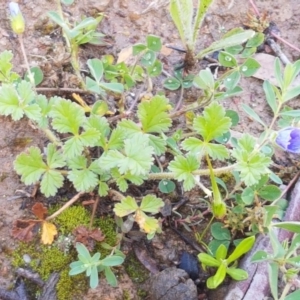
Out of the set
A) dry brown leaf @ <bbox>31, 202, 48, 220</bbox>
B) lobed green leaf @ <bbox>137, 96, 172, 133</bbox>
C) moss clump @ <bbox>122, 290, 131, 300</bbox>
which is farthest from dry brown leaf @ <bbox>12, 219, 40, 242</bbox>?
lobed green leaf @ <bbox>137, 96, 172, 133</bbox>

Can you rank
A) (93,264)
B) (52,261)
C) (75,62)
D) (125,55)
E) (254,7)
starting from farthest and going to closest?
1. (254,7)
2. (125,55)
3. (75,62)
4. (52,261)
5. (93,264)

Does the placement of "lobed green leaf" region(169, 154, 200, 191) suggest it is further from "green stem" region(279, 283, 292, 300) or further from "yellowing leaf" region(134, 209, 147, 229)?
"green stem" region(279, 283, 292, 300)

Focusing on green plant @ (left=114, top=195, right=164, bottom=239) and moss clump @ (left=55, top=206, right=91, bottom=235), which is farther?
moss clump @ (left=55, top=206, right=91, bottom=235)

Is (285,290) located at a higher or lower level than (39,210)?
lower

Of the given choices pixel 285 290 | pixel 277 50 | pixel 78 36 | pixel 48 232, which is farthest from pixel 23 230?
pixel 277 50

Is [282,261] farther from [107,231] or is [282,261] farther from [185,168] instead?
[107,231]

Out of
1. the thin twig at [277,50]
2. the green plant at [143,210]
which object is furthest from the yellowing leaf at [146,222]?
the thin twig at [277,50]

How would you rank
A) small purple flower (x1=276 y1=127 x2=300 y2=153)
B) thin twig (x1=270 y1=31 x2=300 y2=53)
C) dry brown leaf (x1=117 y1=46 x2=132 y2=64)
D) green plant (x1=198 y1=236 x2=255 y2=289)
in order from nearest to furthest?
small purple flower (x1=276 y1=127 x2=300 y2=153)
green plant (x1=198 y1=236 x2=255 y2=289)
dry brown leaf (x1=117 y1=46 x2=132 y2=64)
thin twig (x1=270 y1=31 x2=300 y2=53)
